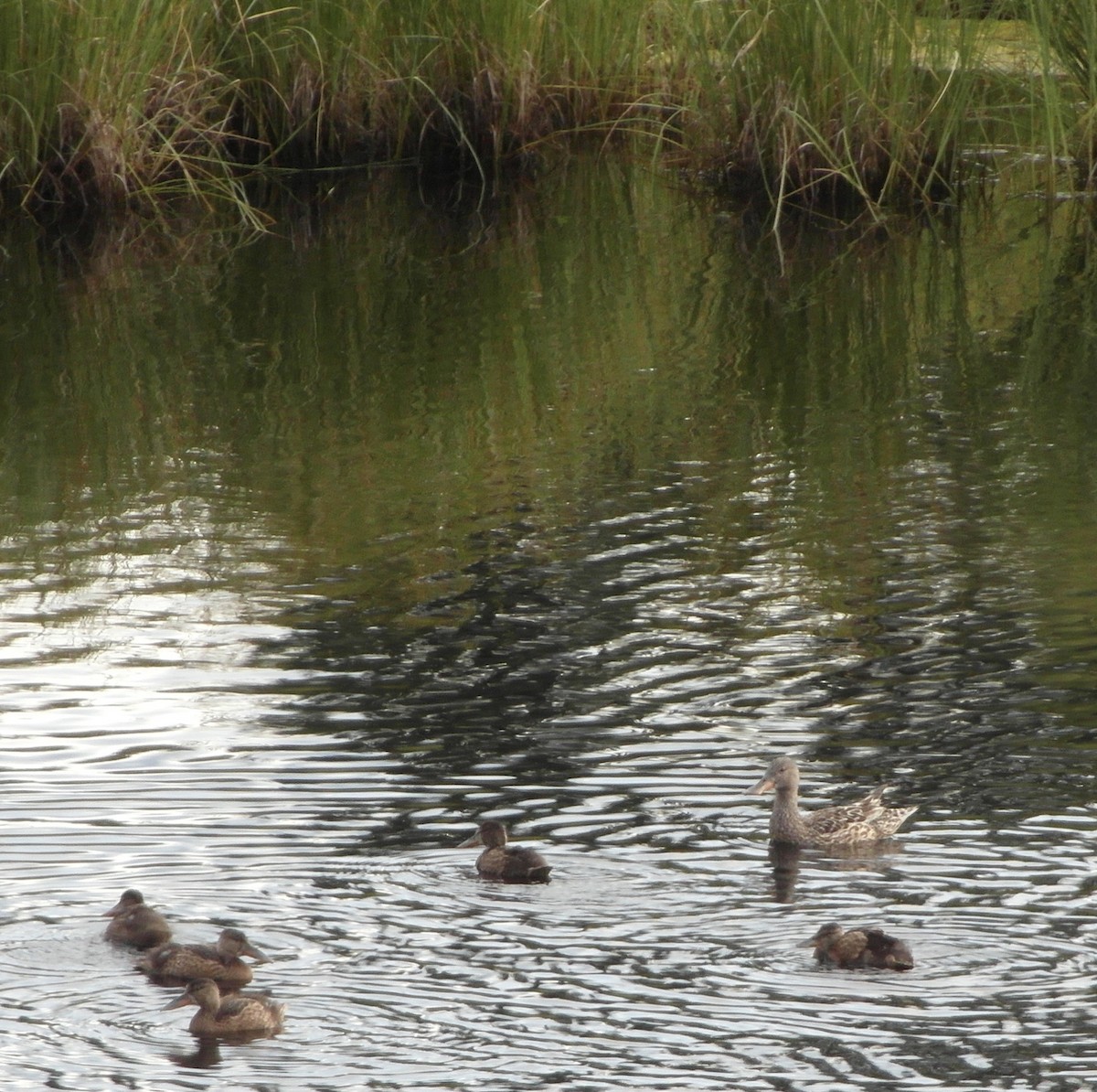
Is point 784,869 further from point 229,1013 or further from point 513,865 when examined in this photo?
point 229,1013

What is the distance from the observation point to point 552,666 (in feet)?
29.5

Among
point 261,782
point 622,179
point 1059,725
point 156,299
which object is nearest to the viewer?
point 261,782

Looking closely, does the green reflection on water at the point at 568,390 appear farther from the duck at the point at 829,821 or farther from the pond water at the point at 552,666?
the duck at the point at 829,821

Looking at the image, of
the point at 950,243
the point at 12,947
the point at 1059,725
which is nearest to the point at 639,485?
the point at 1059,725

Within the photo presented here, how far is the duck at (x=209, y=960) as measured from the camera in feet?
19.3

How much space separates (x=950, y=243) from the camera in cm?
1856

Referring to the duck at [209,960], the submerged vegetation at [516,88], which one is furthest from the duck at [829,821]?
the submerged vegetation at [516,88]

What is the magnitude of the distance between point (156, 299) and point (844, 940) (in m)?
11.6

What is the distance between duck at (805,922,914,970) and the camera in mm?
5984

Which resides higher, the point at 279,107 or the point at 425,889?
the point at 279,107

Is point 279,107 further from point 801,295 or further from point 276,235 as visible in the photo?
point 801,295

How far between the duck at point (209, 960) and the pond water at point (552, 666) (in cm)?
11

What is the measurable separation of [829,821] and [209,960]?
2.19m

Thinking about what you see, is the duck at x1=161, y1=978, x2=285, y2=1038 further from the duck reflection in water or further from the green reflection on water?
the green reflection on water
